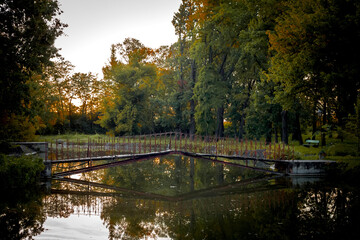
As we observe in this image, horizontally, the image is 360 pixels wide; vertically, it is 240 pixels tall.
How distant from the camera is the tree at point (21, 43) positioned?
1367 centimetres

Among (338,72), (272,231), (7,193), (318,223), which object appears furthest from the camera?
(338,72)

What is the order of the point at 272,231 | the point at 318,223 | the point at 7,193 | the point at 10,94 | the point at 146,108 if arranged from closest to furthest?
the point at 272,231, the point at 318,223, the point at 7,193, the point at 10,94, the point at 146,108

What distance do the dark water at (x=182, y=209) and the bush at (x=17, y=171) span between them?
21.7 inches

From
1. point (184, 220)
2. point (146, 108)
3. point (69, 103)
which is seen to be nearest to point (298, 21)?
point (184, 220)

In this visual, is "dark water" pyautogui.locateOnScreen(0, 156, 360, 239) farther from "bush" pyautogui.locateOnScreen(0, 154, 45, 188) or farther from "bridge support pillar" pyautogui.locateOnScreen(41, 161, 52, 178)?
"bridge support pillar" pyautogui.locateOnScreen(41, 161, 52, 178)

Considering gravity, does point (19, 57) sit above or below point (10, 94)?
above

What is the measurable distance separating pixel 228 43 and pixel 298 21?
1304 cm

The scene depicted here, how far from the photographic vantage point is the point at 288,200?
1117 centimetres

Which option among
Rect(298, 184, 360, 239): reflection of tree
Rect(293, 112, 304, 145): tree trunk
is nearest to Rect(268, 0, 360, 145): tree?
Rect(298, 184, 360, 239): reflection of tree

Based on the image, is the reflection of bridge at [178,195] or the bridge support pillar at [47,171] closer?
the reflection of bridge at [178,195]

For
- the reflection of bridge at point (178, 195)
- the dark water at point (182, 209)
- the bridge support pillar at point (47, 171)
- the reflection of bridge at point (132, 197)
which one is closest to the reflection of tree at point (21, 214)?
the dark water at point (182, 209)

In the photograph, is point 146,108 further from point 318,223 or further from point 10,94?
point 318,223

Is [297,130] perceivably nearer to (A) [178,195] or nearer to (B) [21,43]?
(A) [178,195]

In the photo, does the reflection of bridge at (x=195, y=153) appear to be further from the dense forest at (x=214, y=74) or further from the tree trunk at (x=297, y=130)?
the tree trunk at (x=297, y=130)
